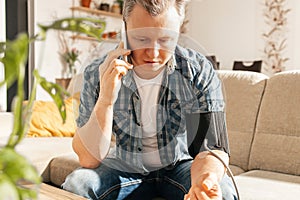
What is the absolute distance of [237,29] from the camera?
16.6ft

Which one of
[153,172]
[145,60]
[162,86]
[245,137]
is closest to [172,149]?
[153,172]

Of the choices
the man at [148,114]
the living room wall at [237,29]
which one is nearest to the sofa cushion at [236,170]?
the man at [148,114]

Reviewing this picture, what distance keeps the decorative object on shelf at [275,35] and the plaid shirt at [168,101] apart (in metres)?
3.71

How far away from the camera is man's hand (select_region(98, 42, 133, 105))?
118 centimetres

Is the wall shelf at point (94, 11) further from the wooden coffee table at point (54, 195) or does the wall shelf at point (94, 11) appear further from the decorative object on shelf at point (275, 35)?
the wooden coffee table at point (54, 195)

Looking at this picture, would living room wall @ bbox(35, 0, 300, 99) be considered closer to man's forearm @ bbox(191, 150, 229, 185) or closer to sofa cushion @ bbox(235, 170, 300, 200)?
sofa cushion @ bbox(235, 170, 300, 200)

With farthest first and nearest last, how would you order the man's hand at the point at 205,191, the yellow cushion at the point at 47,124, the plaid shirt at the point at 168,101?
the yellow cushion at the point at 47,124 → the plaid shirt at the point at 168,101 → the man's hand at the point at 205,191

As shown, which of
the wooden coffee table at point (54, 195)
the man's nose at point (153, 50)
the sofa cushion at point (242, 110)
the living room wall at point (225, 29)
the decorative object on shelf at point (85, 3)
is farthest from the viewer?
the decorative object on shelf at point (85, 3)

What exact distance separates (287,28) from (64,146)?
3.38 metres

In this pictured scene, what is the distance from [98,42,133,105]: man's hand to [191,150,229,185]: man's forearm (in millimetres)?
316

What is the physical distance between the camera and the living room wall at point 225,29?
4402mm

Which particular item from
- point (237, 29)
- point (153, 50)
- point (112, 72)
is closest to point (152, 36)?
point (153, 50)

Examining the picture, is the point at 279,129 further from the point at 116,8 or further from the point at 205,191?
the point at 116,8

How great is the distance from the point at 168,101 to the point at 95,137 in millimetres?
266
